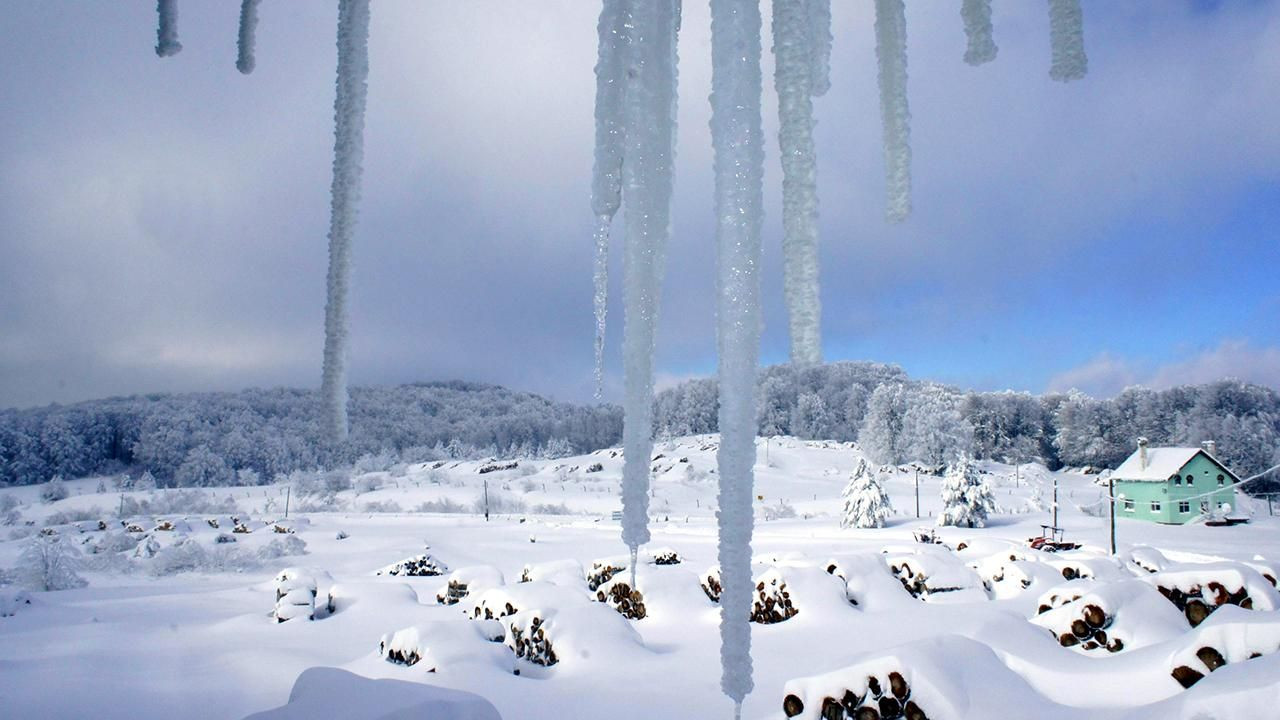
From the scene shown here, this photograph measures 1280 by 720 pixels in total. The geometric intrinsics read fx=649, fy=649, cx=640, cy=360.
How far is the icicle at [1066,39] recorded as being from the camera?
4.75ft

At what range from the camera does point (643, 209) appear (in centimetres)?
155

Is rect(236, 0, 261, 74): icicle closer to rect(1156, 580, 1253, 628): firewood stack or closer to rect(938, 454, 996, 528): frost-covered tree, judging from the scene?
rect(1156, 580, 1253, 628): firewood stack

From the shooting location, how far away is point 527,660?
673 cm

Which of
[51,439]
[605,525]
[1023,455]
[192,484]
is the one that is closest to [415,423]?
[192,484]

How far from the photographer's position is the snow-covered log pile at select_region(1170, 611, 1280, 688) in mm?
3664

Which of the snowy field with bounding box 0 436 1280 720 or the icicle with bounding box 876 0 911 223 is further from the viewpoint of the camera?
the snowy field with bounding box 0 436 1280 720

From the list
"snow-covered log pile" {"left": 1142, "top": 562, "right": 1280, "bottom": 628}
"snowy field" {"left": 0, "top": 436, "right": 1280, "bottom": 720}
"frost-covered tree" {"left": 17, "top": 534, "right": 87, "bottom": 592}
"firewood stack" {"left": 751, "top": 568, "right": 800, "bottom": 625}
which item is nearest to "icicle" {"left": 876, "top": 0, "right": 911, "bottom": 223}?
"snowy field" {"left": 0, "top": 436, "right": 1280, "bottom": 720}

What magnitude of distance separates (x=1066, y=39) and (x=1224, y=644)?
4126mm

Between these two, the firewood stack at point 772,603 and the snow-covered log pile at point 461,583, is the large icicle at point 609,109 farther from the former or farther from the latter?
the snow-covered log pile at point 461,583

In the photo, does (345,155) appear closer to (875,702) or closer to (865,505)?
(875,702)

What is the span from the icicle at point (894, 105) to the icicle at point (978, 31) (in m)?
0.18

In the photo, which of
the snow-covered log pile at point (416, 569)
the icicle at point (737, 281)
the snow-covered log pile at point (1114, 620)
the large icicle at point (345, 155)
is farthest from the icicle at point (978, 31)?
the snow-covered log pile at point (416, 569)

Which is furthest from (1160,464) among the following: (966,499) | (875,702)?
(875,702)

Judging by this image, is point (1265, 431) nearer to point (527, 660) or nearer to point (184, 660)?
point (527, 660)
